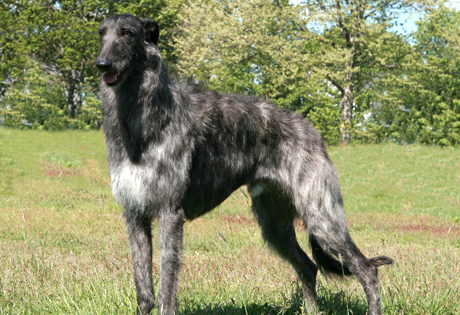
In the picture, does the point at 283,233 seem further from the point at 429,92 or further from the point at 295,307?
the point at 429,92

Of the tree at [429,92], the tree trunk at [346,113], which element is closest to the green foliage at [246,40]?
the tree trunk at [346,113]

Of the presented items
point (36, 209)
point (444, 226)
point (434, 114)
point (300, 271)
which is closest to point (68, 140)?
point (36, 209)

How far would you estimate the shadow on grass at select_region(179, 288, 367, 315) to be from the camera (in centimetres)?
460

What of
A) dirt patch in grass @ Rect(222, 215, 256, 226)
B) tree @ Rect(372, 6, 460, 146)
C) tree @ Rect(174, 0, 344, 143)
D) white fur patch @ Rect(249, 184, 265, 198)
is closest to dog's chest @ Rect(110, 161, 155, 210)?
white fur patch @ Rect(249, 184, 265, 198)

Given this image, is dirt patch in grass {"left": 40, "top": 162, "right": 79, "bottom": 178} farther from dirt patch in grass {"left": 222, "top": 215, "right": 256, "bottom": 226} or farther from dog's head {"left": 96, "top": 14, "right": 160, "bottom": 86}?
dog's head {"left": 96, "top": 14, "right": 160, "bottom": 86}

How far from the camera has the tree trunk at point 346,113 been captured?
2988 cm

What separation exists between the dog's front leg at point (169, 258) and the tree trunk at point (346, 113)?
26.8 meters

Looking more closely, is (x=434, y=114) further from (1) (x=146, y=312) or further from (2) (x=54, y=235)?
(1) (x=146, y=312)

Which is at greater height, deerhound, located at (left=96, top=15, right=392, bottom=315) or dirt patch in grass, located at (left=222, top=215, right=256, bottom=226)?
deerhound, located at (left=96, top=15, right=392, bottom=315)

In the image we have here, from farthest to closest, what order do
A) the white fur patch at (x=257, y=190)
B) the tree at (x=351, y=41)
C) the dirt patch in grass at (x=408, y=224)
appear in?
the tree at (x=351, y=41), the dirt patch in grass at (x=408, y=224), the white fur patch at (x=257, y=190)

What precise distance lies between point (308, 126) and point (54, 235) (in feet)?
18.3

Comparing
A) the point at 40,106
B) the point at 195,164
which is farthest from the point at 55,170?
the point at 40,106

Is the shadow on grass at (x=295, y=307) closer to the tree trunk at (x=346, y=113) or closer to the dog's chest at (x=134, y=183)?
the dog's chest at (x=134, y=183)

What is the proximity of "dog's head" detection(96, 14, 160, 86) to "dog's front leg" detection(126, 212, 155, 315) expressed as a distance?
1202 millimetres
